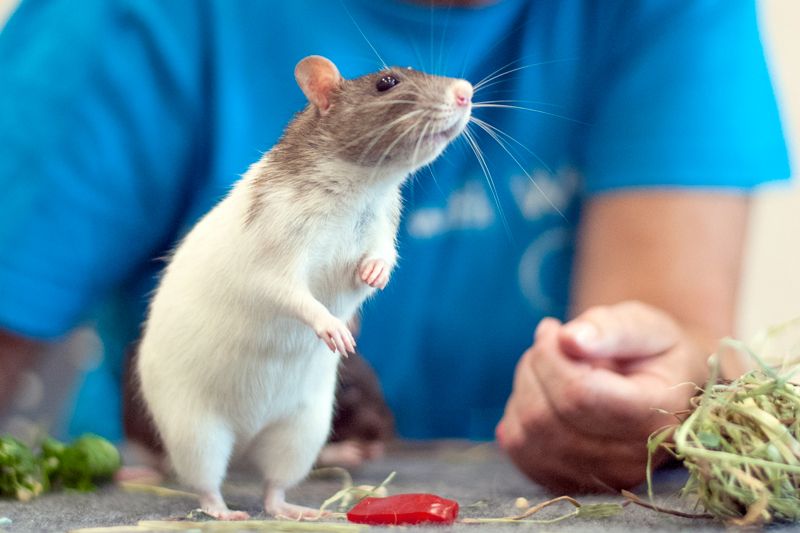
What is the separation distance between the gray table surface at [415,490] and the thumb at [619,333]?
15 cm

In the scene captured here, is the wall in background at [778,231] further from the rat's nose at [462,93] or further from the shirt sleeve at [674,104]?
the rat's nose at [462,93]

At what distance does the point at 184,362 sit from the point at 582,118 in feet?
2.43

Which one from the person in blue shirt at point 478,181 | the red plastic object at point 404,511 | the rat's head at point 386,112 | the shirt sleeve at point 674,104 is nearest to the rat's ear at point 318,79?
the rat's head at point 386,112

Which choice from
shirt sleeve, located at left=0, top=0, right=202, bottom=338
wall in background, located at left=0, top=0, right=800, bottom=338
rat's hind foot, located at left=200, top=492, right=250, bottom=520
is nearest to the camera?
rat's hind foot, located at left=200, top=492, right=250, bottom=520

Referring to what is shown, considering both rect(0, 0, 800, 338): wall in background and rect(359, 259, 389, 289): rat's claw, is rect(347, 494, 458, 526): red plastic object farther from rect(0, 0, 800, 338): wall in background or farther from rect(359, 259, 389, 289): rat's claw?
rect(0, 0, 800, 338): wall in background

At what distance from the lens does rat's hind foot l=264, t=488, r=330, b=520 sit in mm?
897

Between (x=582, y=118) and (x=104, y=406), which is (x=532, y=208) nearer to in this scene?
(x=582, y=118)

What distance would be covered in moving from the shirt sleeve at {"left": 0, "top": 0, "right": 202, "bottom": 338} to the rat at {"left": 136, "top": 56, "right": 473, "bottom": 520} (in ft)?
1.17

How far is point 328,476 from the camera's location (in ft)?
4.04

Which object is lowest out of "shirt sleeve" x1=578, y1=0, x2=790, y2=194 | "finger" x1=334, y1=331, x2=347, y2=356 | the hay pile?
the hay pile

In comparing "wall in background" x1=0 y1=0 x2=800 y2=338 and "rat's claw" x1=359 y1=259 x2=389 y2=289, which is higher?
"wall in background" x1=0 y1=0 x2=800 y2=338

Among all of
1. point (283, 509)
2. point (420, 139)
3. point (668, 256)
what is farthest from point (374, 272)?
point (668, 256)

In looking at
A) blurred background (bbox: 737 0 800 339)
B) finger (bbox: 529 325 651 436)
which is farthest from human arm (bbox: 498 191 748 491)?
blurred background (bbox: 737 0 800 339)

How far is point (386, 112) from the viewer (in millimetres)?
821
